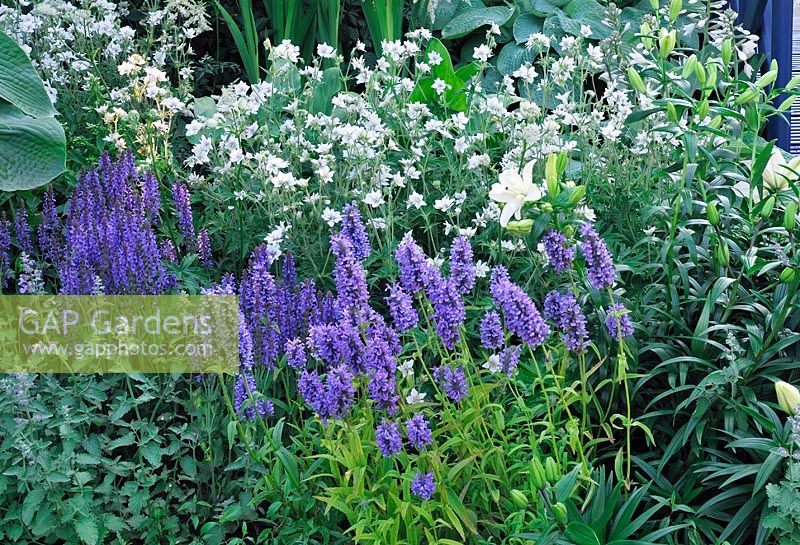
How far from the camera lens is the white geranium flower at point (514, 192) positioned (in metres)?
2.00

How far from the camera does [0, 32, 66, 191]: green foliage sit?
236 cm

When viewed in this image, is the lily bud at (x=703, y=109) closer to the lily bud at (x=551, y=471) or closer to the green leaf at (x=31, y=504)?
the lily bud at (x=551, y=471)

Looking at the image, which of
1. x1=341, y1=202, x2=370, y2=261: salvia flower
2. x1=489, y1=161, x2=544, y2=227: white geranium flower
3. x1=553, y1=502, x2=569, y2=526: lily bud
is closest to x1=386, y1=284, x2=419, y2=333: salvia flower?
x1=489, y1=161, x2=544, y2=227: white geranium flower

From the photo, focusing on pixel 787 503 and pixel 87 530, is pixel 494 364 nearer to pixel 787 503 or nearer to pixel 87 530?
pixel 787 503

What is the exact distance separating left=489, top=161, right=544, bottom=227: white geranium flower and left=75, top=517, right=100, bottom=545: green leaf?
118 centimetres

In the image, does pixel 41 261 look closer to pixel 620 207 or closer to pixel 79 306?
pixel 79 306

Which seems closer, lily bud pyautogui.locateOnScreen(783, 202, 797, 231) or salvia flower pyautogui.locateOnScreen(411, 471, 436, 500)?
salvia flower pyautogui.locateOnScreen(411, 471, 436, 500)

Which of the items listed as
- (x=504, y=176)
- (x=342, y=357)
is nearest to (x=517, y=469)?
(x=342, y=357)

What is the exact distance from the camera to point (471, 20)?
17.2ft

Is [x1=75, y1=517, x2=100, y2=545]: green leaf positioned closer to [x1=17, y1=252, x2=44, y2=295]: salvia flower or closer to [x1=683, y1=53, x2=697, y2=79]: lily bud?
[x1=17, y1=252, x2=44, y2=295]: salvia flower

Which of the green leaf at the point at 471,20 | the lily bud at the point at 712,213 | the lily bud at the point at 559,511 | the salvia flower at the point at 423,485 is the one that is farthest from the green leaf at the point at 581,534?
the green leaf at the point at 471,20

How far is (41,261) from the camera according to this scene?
3.31 metres

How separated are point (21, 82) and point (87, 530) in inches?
42.4

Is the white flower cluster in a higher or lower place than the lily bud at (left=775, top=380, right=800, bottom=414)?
lower
